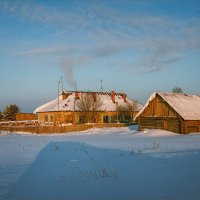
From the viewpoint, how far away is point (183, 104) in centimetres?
3378

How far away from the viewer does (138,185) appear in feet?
26.4

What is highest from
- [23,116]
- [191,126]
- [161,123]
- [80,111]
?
[80,111]

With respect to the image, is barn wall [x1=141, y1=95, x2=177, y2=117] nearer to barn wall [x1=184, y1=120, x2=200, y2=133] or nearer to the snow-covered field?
barn wall [x1=184, y1=120, x2=200, y2=133]

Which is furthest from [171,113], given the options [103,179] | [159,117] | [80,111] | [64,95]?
[64,95]

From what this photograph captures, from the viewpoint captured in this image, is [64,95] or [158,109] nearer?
[158,109]

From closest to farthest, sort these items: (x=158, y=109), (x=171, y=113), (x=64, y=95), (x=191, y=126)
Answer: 1. (x=191, y=126)
2. (x=171, y=113)
3. (x=158, y=109)
4. (x=64, y=95)

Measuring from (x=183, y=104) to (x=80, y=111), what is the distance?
24129 millimetres

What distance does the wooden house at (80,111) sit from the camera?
5475 cm

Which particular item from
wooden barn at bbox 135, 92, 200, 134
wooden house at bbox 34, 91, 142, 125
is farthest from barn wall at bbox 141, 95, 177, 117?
wooden house at bbox 34, 91, 142, 125

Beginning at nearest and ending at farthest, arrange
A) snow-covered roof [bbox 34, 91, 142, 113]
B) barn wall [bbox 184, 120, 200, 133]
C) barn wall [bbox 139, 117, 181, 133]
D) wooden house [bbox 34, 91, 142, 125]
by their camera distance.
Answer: barn wall [bbox 184, 120, 200, 133] → barn wall [bbox 139, 117, 181, 133] → wooden house [bbox 34, 91, 142, 125] → snow-covered roof [bbox 34, 91, 142, 113]

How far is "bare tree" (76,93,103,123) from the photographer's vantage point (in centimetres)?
5497

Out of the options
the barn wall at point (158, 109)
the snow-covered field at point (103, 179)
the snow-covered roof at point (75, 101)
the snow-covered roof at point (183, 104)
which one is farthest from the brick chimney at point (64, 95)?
the snow-covered field at point (103, 179)

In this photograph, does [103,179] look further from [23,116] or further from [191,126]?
[23,116]

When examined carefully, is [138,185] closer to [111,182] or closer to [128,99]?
[111,182]
